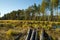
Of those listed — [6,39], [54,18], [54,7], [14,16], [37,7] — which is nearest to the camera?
[6,39]

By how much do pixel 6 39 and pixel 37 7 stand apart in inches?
2074

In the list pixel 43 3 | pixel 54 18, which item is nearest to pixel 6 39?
pixel 43 3

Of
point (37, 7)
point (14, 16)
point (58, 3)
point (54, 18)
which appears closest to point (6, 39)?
point (58, 3)

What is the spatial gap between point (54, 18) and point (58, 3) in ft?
26.8

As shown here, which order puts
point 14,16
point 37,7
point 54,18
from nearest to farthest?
1. point 54,18
2. point 37,7
3. point 14,16

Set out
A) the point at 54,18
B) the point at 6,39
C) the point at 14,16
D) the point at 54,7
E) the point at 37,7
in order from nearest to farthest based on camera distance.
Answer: the point at 6,39 → the point at 54,7 → the point at 54,18 → the point at 37,7 → the point at 14,16

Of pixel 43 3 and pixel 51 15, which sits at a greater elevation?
pixel 43 3

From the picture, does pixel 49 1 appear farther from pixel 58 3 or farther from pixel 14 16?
pixel 14 16

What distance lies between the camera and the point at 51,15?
1759 inches

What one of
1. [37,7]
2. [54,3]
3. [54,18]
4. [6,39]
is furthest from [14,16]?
[6,39]

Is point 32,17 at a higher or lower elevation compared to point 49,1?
lower

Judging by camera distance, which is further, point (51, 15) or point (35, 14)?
point (35, 14)

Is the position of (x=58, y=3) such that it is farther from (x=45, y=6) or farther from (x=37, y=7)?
(x=37, y=7)

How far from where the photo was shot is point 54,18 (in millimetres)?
48219
